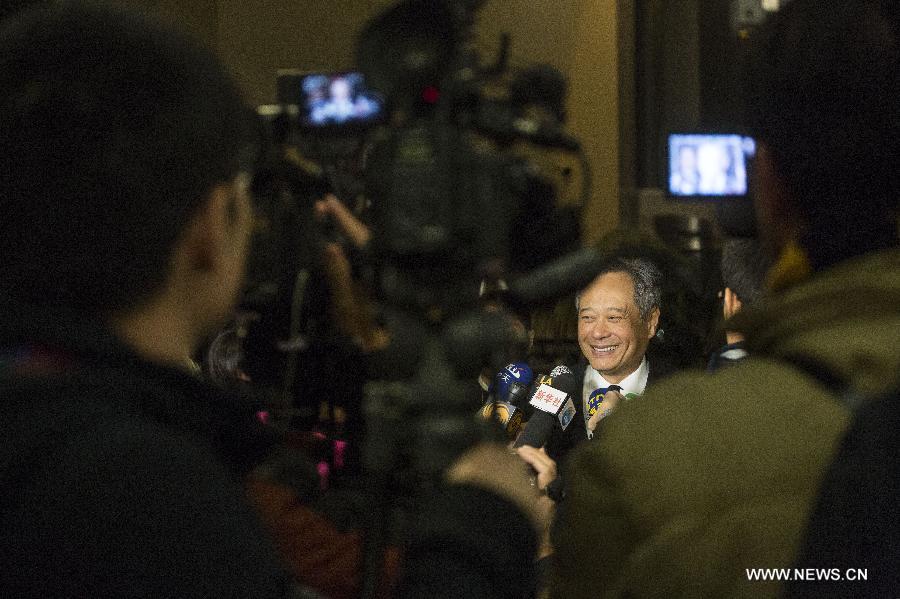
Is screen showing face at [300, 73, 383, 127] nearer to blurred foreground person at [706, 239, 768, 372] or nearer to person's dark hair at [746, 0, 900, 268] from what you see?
person's dark hair at [746, 0, 900, 268]

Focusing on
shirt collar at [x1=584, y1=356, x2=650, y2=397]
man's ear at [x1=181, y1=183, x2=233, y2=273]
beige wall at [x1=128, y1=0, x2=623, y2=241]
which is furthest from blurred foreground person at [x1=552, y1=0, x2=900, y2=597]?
beige wall at [x1=128, y1=0, x2=623, y2=241]

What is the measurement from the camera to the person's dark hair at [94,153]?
33.4 inches

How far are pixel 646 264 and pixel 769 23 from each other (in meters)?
1.71

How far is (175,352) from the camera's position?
3.07 feet

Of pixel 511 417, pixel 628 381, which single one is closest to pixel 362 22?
pixel 628 381

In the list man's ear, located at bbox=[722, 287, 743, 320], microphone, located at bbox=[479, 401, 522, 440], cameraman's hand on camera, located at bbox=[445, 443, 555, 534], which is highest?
cameraman's hand on camera, located at bbox=[445, 443, 555, 534]

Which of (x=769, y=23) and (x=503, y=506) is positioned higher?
(x=769, y=23)

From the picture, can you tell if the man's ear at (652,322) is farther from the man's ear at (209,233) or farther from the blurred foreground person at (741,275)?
the man's ear at (209,233)

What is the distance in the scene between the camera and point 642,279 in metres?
2.73

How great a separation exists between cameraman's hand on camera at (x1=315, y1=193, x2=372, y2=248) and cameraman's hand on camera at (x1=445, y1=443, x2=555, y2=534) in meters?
0.34

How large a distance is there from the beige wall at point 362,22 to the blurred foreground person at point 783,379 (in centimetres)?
503

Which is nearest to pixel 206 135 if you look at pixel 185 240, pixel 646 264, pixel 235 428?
pixel 185 240

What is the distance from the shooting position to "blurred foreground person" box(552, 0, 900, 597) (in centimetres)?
93

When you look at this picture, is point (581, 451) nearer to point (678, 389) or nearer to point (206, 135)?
point (678, 389)
